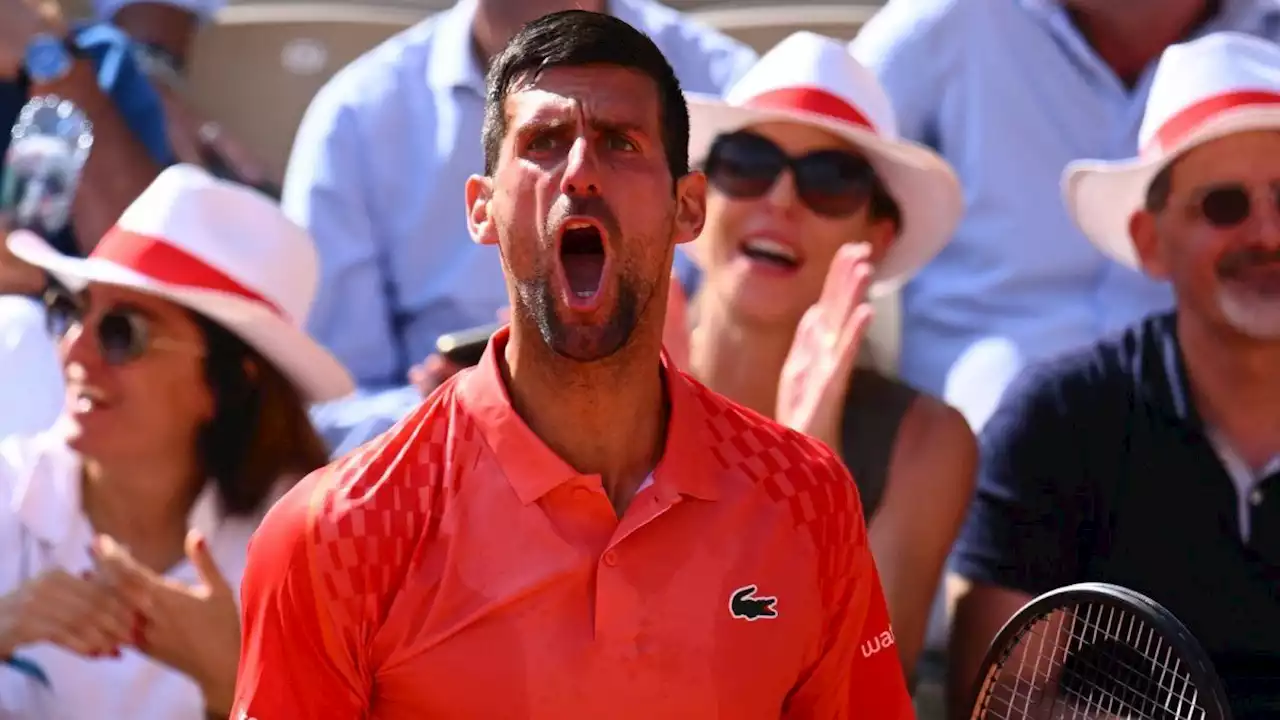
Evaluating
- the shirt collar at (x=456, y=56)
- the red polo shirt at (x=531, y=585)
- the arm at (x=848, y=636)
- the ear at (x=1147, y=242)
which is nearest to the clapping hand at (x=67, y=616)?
the red polo shirt at (x=531, y=585)

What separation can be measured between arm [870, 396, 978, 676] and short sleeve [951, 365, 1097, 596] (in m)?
0.05

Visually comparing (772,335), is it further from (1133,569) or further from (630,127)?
(630,127)

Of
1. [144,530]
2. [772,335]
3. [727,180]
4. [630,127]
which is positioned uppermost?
[630,127]

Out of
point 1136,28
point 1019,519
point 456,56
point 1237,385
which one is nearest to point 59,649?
point 1019,519

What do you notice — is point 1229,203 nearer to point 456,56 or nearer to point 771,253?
point 771,253

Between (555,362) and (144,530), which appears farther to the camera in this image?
(144,530)

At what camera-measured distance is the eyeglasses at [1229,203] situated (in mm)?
3469

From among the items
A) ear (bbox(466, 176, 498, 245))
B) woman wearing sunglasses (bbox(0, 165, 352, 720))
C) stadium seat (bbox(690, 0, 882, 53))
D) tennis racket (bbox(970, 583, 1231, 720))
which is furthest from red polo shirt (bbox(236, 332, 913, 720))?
stadium seat (bbox(690, 0, 882, 53))

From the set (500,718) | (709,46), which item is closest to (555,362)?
(500,718)

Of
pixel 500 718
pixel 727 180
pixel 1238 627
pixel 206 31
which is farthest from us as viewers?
pixel 206 31

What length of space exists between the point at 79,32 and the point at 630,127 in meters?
2.86

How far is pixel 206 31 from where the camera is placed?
17.3 feet

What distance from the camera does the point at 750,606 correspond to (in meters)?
2.12

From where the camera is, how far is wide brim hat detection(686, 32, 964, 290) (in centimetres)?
363
